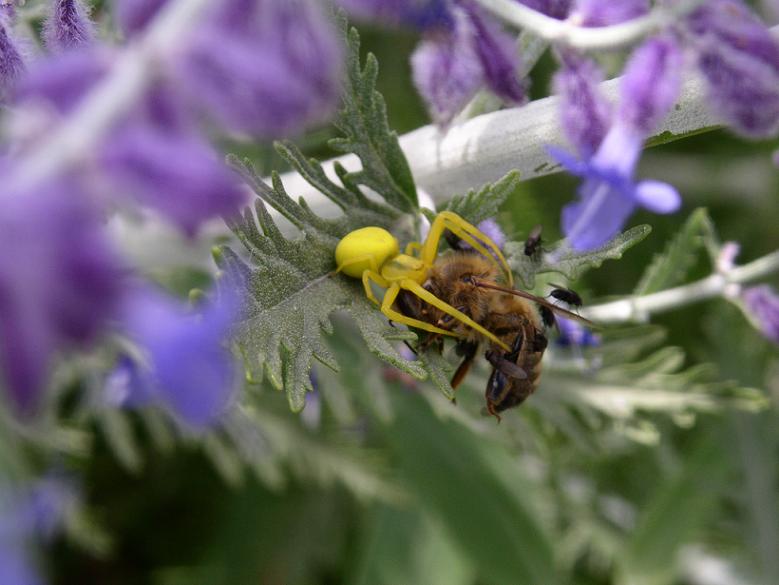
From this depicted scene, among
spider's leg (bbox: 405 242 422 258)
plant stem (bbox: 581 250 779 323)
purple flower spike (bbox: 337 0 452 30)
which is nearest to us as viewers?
purple flower spike (bbox: 337 0 452 30)

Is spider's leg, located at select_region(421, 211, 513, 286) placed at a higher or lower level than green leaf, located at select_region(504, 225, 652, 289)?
higher

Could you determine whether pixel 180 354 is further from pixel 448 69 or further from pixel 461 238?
pixel 461 238

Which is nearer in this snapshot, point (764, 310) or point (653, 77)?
point (653, 77)

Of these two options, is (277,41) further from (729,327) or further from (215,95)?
(729,327)

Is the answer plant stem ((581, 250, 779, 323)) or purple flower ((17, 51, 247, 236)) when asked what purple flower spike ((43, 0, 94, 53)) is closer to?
purple flower ((17, 51, 247, 236))

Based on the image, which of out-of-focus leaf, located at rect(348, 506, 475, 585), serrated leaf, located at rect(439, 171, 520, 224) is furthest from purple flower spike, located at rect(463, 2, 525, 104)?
out-of-focus leaf, located at rect(348, 506, 475, 585)

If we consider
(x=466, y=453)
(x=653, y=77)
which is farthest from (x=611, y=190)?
(x=466, y=453)

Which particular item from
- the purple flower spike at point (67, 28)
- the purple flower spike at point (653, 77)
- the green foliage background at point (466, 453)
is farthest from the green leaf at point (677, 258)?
the purple flower spike at point (67, 28)

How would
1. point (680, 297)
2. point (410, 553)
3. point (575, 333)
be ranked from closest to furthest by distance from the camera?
point (575, 333) → point (680, 297) → point (410, 553)
